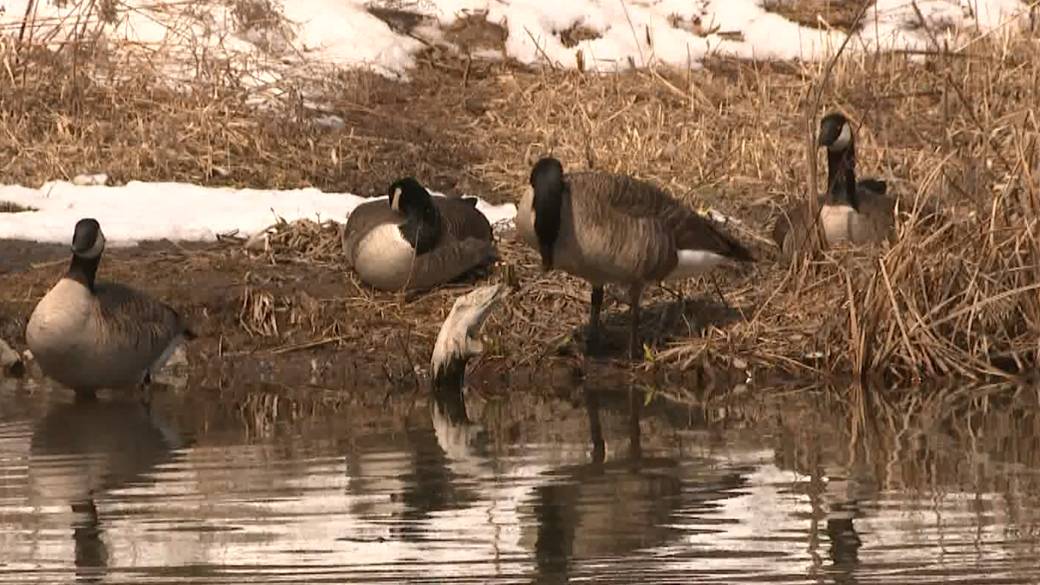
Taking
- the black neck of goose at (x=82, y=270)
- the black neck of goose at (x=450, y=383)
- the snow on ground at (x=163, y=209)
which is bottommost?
the black neck of goose at (x=450, y=383)

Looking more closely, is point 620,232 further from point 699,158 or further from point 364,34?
point 364,34

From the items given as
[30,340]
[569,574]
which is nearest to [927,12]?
[30,340]

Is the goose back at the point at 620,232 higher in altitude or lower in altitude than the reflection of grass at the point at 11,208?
lower

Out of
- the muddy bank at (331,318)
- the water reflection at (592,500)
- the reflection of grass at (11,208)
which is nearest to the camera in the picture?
the water reflection at (592,500)

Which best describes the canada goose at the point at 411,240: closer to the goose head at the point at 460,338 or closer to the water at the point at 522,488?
the goose head at the point at 460,338

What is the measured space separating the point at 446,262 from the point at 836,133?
2632mm

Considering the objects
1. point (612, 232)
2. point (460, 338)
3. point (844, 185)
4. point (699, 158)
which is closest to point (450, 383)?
point (460, 338)

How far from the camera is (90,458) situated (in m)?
9.64

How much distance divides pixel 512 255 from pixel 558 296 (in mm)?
912

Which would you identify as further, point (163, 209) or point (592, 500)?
point (163, 209)

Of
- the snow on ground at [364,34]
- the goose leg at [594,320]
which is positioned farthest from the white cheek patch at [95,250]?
the snow on ground at [364,34]

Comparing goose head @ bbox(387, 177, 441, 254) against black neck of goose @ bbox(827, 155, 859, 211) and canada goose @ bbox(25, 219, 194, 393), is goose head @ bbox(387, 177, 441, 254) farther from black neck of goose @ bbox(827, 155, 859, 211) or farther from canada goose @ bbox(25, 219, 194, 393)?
black neck of goose @ bbox(827, 155, 859, 211)

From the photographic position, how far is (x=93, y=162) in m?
15.4

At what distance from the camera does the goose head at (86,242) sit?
11.5m
